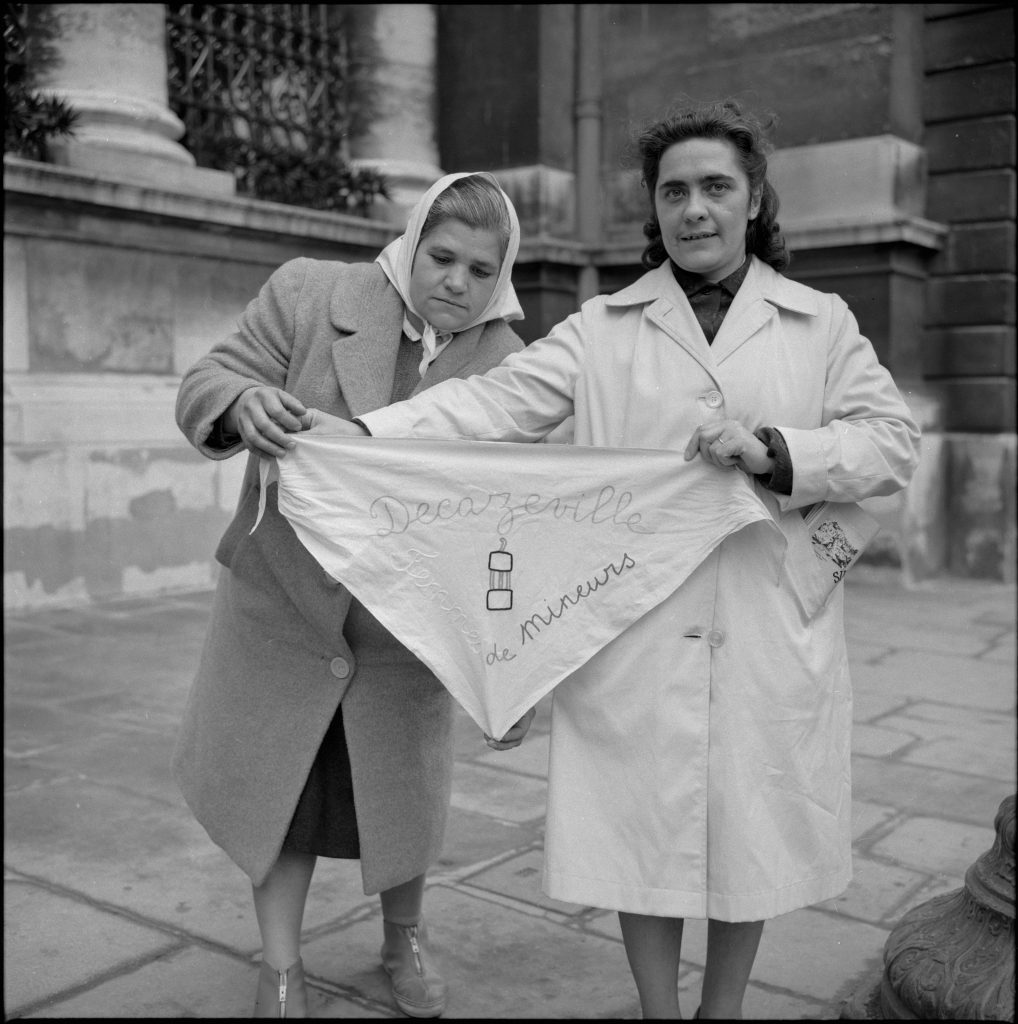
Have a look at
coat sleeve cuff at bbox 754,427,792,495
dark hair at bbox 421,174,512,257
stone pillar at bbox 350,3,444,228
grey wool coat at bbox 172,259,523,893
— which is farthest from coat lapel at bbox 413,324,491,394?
stone pillar at bbox 350,3,444,228

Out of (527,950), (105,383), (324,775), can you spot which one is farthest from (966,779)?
(105,383)

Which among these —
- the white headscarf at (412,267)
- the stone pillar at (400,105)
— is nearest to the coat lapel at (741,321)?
the white headscarf at (412,267)

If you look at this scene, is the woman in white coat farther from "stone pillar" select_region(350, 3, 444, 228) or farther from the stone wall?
"stone pillar" select_region(350, 3, 444, 228)

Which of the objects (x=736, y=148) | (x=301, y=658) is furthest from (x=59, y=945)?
(x=736, y=148)

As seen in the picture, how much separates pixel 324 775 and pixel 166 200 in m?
5.95

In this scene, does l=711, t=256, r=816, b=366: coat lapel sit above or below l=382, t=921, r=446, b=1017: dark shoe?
above

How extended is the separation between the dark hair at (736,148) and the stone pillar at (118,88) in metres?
5.95

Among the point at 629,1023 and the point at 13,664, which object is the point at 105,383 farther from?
the point at 629,1023

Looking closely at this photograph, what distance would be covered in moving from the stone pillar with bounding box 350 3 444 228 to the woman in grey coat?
7.60 meters

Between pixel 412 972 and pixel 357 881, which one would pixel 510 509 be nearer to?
pixel 412 972

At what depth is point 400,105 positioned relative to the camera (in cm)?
1041

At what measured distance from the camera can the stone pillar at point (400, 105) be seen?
1023 cm

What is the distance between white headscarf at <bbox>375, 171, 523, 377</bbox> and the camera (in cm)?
259

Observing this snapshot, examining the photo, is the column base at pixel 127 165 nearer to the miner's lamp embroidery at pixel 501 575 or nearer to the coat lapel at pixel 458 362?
the coat lapel at pixel 458 362
